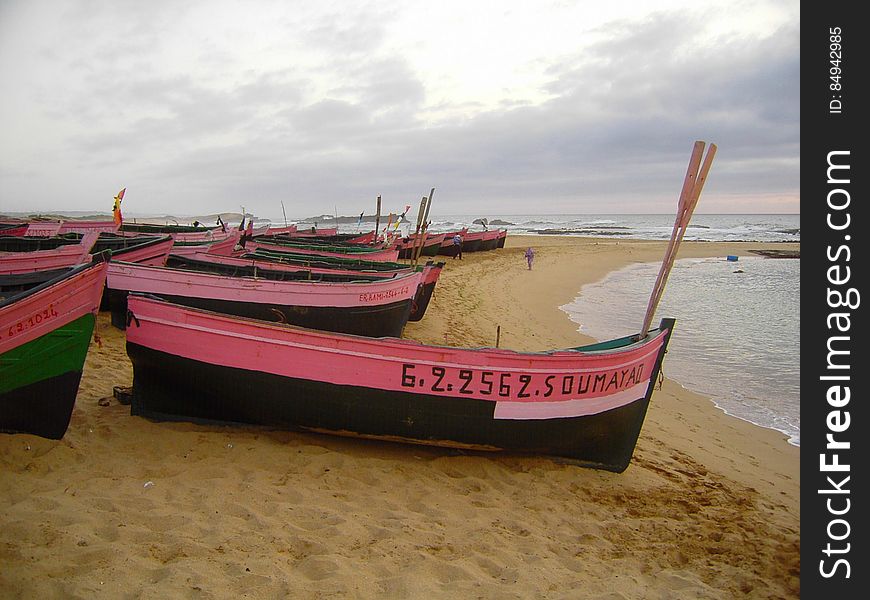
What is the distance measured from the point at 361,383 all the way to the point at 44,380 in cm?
259

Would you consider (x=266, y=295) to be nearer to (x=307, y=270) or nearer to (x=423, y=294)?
(x=307, y=270)

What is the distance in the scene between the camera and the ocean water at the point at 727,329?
28.7 ft

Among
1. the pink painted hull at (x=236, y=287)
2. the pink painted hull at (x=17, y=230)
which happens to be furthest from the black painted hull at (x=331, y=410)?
the pink painted hull at (x=17, y=230)

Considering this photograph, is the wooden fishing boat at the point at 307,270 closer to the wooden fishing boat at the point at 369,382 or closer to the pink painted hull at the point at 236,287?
the pink painted hull at the point at 236,287

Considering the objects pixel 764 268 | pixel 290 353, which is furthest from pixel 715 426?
pixel 764 268

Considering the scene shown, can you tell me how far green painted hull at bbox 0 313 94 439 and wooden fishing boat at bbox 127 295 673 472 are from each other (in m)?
0.56

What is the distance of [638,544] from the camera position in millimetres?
4113

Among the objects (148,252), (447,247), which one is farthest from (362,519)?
(447,247)

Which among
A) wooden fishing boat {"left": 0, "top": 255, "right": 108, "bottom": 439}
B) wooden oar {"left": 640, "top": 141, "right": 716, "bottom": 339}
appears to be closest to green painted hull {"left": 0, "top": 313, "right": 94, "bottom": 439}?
wooden fishing boat {"left": 0, "top": 255, "right": 108, "bottom": 439}

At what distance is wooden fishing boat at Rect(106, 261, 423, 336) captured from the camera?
8.58 m

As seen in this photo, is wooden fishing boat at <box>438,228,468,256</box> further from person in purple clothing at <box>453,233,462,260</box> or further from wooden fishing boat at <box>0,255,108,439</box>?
wooden fishing boat at <box>0,255,108,439</box>

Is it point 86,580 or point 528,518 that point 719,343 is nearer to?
point 528,518
